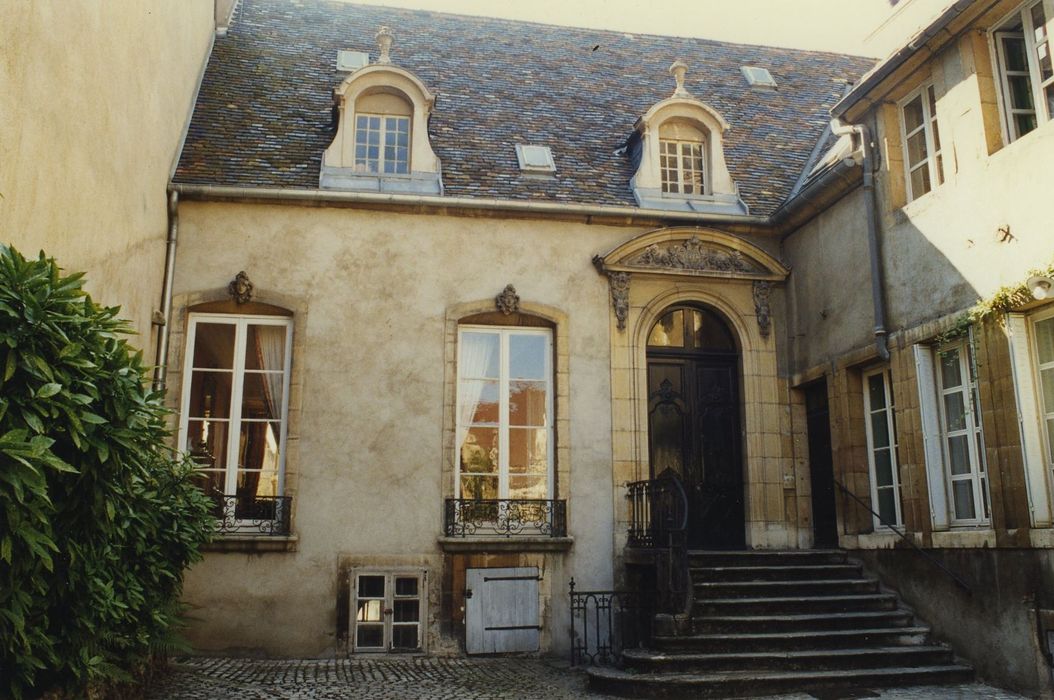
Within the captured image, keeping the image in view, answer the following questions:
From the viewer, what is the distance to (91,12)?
6633mm

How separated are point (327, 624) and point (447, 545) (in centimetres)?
132

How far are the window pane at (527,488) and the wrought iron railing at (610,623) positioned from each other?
42.4 inches

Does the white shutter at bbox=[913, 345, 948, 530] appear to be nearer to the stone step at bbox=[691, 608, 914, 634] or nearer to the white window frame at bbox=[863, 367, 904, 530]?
the white window frame at bbox=[863, 367, 904, 530]

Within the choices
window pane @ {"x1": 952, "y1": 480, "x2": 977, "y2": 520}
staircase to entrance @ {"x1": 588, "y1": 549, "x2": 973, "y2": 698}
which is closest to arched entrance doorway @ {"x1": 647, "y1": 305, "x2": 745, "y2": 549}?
staircase to entrance @ {"x1": 588, "y1": 549, "x2": 973, "y2": 698}

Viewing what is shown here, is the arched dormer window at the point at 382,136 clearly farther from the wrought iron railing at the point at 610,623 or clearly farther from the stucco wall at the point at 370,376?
the wrought iron railing at the point at 610,623

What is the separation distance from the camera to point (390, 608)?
882 centimetres

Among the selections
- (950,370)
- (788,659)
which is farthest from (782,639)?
(950,370)

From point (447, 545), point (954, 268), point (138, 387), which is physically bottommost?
point (447, 545)

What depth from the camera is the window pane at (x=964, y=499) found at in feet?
24.9

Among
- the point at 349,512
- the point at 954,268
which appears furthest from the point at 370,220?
the point at 954,268

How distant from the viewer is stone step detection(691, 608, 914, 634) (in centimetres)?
782

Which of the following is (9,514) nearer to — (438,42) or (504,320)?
(504,320)

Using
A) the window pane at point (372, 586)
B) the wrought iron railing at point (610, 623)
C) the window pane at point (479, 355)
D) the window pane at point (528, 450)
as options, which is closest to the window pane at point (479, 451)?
the window pane at point (528, 450)

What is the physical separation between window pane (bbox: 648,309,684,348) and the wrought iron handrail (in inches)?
89.7
